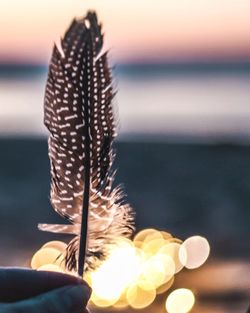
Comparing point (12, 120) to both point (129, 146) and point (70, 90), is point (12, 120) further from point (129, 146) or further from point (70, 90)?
point (70, 90)

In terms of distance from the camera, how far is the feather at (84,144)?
61.9 inches

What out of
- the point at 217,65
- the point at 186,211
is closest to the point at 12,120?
the point at 217,65

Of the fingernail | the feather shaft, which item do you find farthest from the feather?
the fingernail

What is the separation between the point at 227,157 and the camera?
10125 millimetres

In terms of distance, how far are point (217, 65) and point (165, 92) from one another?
2.43 meters

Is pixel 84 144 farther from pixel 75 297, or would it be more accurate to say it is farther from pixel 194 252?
pixel 194 252

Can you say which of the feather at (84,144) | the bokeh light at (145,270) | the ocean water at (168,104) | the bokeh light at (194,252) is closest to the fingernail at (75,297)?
the feather at (84,144)

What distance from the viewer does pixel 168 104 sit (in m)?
16.1

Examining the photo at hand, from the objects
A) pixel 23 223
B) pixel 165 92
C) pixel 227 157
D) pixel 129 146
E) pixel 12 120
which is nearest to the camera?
pixel 23 223

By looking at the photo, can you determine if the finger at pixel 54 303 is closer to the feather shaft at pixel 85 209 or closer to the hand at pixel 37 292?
the hand at pixel 37 292

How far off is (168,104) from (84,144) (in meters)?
14.5

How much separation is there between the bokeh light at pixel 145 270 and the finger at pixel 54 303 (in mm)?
2343

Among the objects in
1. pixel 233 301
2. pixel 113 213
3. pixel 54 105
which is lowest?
pixel 233 301

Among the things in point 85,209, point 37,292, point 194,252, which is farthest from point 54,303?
point 194,252
